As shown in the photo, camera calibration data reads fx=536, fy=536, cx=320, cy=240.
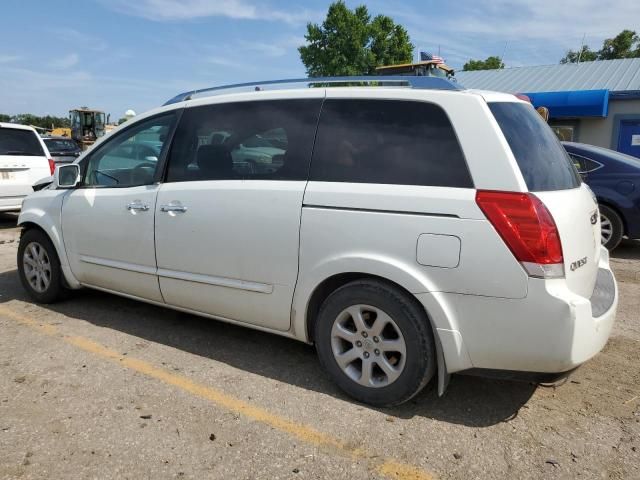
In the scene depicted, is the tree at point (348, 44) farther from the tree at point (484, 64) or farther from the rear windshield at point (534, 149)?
the rear windshield at point (534, 149)

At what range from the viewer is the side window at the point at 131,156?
412cm

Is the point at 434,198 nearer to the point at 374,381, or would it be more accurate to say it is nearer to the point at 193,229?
the point at 374,381

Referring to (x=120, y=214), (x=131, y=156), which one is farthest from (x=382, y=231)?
(x=131, y=156)

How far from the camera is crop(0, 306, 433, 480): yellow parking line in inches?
102

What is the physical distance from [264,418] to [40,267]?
9.94 feet

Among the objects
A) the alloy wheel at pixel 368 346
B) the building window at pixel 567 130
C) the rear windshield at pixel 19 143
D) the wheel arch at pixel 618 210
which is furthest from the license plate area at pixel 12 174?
A: the building window at pixel 567 130

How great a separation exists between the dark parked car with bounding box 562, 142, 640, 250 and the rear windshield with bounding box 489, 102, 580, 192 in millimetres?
4384

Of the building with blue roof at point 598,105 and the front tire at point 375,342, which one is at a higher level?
the building with blue roof at point 598,105

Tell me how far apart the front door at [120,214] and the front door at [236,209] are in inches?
6.4

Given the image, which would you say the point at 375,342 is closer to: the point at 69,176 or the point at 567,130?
the point at 69,176

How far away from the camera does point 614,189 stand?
23.7 feet

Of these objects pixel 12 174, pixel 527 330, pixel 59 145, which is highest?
pixel 59 145

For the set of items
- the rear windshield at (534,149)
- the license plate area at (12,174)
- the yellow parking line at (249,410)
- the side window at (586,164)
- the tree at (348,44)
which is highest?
the tree at (348,44)

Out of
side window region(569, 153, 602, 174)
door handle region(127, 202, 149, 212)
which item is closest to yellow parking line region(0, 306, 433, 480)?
door handle region(127, 202, 149, 212)
